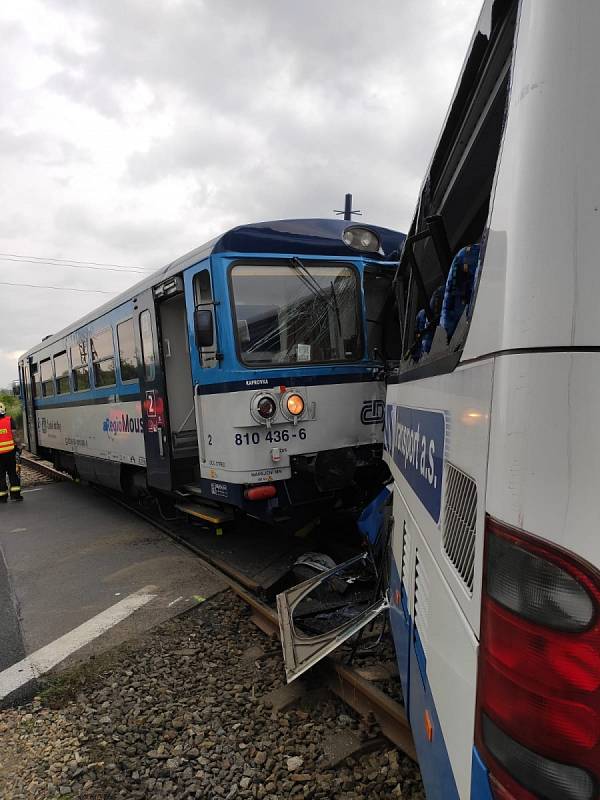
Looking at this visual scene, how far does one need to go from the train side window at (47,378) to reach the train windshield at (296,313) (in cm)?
780

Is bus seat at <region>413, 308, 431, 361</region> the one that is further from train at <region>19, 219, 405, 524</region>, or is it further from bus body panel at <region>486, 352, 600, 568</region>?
train at <region>19, 219, 405, 524</region>

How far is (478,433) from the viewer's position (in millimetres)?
1165

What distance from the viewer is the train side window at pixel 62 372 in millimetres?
10102

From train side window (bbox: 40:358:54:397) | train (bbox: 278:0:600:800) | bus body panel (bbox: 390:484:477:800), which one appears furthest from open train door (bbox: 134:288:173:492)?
train side window (bbox: 40:358:54:397)

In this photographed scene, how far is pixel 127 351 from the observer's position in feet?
23.1

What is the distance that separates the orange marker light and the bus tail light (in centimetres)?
68

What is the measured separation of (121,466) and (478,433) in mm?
7307

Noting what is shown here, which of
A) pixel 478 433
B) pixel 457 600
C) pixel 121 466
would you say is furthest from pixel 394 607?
pixel 121 466

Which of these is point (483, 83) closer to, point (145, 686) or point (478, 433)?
point (478, 433)

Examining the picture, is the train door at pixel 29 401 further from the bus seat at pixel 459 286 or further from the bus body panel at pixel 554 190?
the bus body panel at pixel 554 190

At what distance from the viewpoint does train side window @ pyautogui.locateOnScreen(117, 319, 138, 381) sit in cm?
684

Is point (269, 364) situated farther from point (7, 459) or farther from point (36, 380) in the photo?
point (36, 380)

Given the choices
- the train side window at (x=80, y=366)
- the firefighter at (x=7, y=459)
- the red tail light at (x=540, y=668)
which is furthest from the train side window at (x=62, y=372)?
the red tail light at (x=540, y=668)

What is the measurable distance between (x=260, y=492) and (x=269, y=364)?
1135mm
